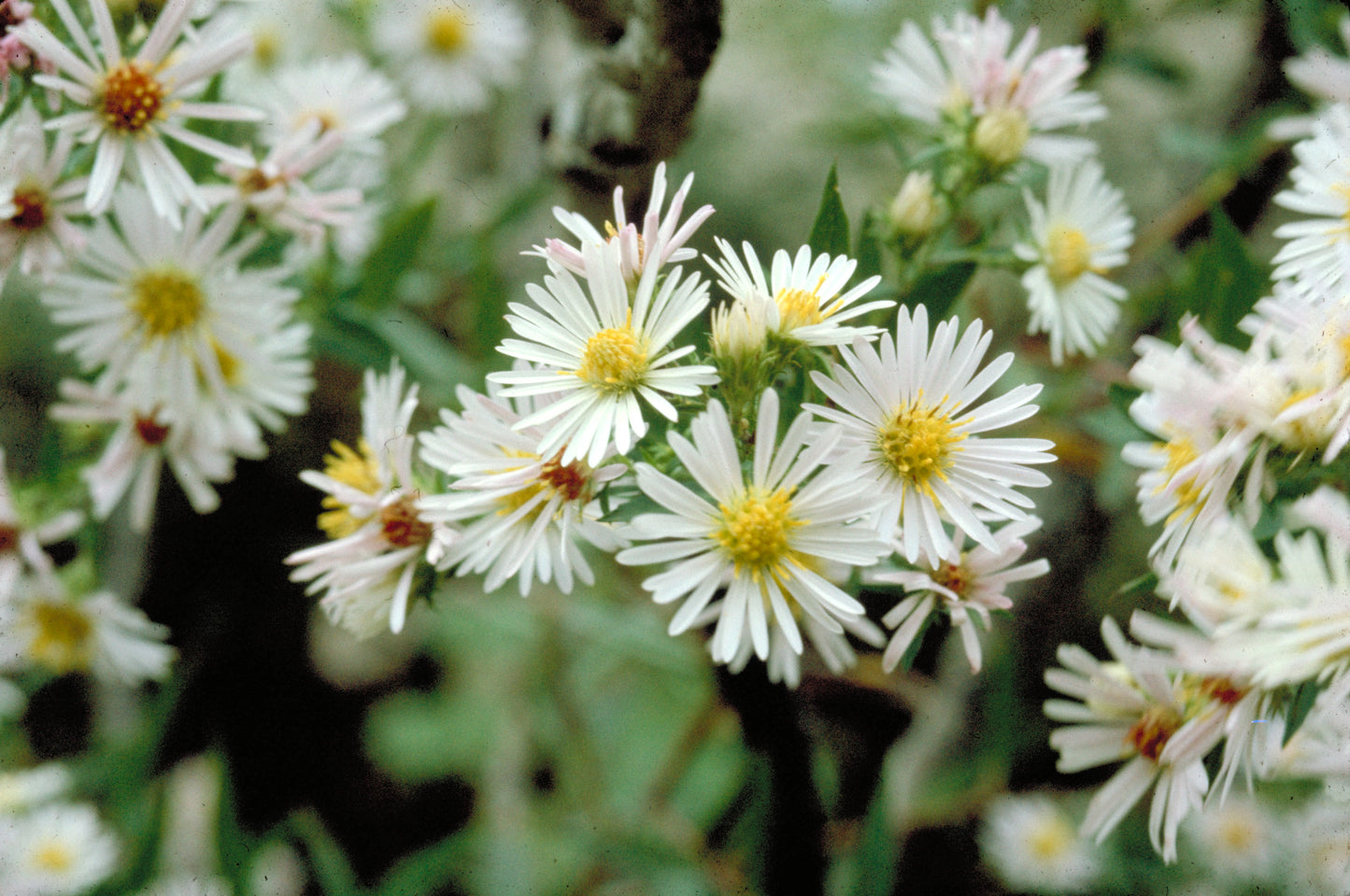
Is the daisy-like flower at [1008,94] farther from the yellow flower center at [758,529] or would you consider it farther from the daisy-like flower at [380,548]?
the daisy-like flower at [380,548]

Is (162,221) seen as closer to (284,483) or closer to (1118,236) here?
(1118,236)

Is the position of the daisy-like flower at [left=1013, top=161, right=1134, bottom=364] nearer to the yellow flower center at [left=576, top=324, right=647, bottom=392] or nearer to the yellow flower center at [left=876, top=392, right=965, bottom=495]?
the yellow flower center at [left=876, top=392, right=965, bottom=495]

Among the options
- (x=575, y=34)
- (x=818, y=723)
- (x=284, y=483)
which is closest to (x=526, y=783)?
(x=818, y=723)

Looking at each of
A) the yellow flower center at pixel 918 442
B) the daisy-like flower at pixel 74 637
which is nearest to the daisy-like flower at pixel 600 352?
the yellow flower center at pixel 918 442

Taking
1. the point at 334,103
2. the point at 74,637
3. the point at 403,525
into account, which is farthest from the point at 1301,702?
the point at 74,637

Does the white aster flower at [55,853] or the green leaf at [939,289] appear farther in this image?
the white aster flower at [55,853]
